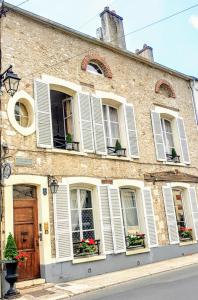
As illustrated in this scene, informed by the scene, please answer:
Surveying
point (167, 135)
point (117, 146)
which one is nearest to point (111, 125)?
point (117, 146)

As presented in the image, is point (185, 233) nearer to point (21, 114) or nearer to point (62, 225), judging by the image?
point (62, 225)

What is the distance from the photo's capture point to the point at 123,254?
9867 millimetres

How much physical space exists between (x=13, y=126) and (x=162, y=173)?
5.81 metres

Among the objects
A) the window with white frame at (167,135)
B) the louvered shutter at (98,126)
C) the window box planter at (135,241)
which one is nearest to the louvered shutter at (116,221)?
the window box planter at (135,241)

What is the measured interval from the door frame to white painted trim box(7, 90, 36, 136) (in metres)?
1.21

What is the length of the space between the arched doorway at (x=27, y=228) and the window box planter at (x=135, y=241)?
10.1 feet

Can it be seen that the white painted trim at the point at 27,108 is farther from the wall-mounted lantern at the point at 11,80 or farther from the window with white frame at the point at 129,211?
the window with white frame at the point at 129,211

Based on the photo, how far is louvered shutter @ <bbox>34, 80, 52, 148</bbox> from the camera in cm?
901

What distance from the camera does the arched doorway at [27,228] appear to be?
8.21m

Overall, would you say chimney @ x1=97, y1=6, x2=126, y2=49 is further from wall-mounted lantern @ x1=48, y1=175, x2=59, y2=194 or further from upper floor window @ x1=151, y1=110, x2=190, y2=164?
wall-mounted lantern @ x1=48, y1=175, x2=59, y2=194

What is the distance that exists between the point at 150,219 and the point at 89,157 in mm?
2982

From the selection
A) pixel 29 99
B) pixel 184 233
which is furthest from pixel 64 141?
pixel 184 233

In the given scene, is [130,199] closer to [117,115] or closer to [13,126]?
[117,115]

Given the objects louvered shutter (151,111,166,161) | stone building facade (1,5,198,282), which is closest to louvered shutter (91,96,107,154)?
stone building facade (1,5,198,282)
